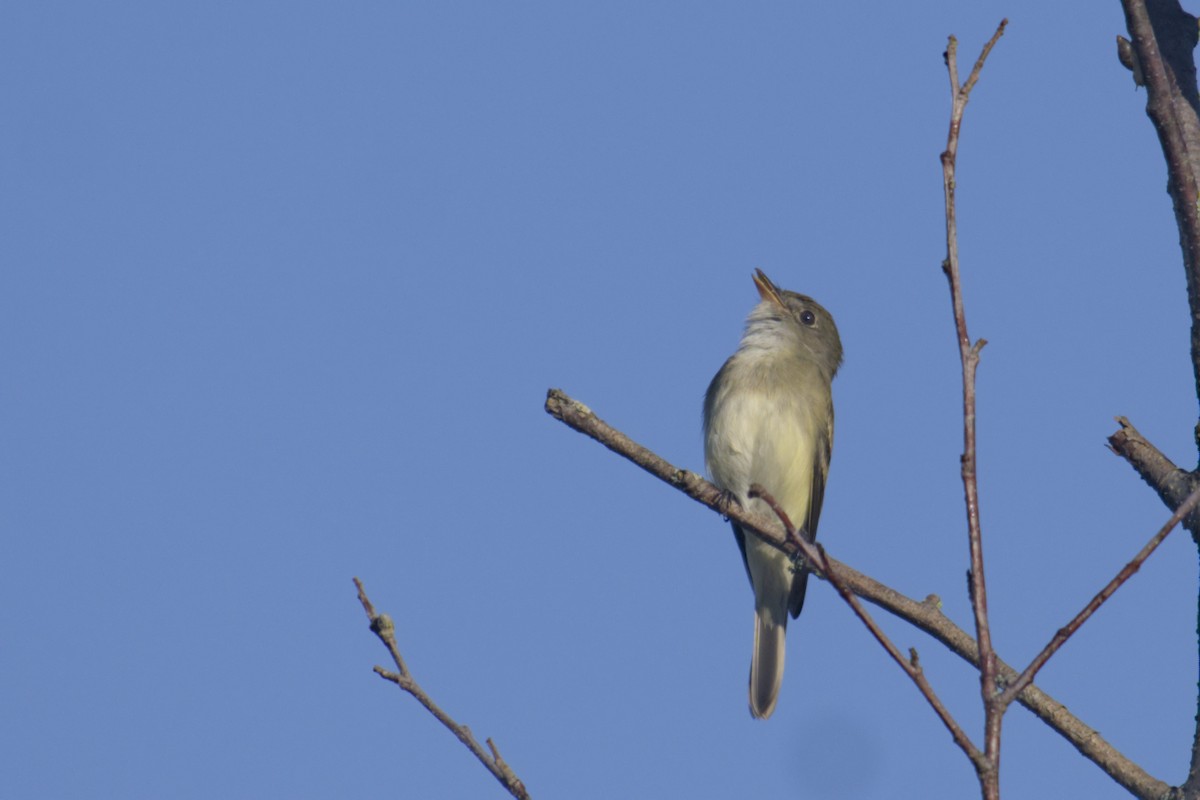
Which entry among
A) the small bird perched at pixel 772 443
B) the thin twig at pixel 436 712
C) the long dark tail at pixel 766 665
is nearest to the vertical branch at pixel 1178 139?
the thin twig at pixel 436 712

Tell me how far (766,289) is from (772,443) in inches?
76.8

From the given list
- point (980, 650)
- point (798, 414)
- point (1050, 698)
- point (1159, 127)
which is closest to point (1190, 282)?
point (1159, 127)

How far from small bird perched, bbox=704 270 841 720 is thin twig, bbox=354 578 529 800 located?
4.99 metres

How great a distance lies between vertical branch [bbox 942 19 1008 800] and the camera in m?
2.49

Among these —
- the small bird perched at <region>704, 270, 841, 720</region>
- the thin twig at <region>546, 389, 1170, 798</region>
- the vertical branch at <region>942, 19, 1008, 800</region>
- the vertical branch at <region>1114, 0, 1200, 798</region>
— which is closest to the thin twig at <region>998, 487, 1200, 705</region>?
the vertical branch at <region>942, 19, 1008, 800</region>

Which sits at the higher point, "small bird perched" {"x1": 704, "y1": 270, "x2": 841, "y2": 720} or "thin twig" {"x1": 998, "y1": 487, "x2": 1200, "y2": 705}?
"small bird perched" {"x1": 704, "y1": 270, "x2": 841, "y2": 720}

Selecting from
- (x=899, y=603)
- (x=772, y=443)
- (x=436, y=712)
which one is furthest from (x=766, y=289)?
(x=436, y=712)


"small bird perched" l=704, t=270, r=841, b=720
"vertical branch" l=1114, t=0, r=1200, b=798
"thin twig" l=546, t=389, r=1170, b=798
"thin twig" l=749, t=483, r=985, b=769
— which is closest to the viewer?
"thin twig" l=749, t=483, r=985, b=769

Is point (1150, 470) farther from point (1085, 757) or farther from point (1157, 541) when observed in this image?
point (1157, 541)

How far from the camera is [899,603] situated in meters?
4.80

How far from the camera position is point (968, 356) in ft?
9.08

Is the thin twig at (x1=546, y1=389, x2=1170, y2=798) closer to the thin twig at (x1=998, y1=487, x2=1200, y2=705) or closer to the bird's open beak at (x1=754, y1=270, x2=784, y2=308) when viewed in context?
the thin twig at (x1=998, y1=487, x2=1200, y2=705)

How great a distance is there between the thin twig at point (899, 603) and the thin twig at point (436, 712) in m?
1.41

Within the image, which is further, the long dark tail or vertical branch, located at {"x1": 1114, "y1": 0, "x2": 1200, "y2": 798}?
the long dark tail
